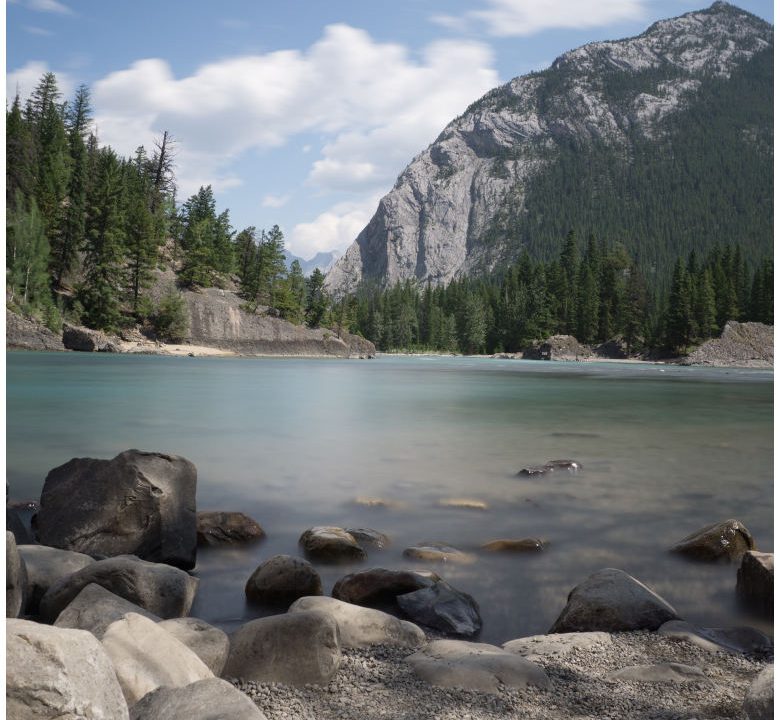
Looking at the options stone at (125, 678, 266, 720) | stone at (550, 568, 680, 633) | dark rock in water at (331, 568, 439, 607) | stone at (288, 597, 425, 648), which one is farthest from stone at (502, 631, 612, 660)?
stone at (125, 678, 266, 720)

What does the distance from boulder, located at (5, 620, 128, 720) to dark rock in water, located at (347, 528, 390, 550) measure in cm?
420

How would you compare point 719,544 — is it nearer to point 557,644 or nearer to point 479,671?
point 557,644

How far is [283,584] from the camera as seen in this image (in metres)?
4.82

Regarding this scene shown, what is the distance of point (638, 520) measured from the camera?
727cm

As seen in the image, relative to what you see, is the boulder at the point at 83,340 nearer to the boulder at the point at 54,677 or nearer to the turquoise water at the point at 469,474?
the turquoise water at the point at 469,474

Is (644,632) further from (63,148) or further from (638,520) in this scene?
(63,148)

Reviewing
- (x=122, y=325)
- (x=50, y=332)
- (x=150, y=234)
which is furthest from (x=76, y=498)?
(x=150, y=234)

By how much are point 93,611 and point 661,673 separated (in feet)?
9.87

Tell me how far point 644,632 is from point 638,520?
3251 millimetres

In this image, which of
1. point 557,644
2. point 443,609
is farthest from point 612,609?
point 443,609

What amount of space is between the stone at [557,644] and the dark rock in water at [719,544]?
2352 mm

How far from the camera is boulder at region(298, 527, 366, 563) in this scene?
5828 mm

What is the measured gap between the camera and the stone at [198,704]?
2.21 m

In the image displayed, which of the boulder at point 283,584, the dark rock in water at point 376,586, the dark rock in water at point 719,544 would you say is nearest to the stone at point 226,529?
the boulder at point 283,584
